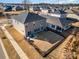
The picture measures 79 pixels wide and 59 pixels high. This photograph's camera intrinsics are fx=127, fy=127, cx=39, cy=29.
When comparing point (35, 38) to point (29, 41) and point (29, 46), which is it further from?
point (29, 46)

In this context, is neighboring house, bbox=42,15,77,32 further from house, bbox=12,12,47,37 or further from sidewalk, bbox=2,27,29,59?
sidewalk, bbox=2,27,29,59


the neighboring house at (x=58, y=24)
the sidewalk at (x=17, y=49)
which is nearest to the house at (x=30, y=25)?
the sidewalk at (x=17, y=49)

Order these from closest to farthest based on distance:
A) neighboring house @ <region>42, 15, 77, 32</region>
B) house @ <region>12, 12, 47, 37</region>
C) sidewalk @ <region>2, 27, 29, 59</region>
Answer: sidewalk @ <region>2, 27, 29, 59</region>, house @ <region>12, 12, 47, 37</region>, neighboring house @ <region>42, 15, 77, 32</region>

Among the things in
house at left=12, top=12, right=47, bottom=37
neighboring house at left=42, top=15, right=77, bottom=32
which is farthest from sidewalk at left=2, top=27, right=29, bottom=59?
neighboring house at left=42, top=15, right=77, bottom=32

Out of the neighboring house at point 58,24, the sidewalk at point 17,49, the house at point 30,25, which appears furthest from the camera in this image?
the neighboring house at point 58,24

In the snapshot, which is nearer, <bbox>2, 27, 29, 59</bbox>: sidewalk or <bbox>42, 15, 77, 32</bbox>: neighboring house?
<bbox>2, 27, 29, 59</bbox>: sidewalk

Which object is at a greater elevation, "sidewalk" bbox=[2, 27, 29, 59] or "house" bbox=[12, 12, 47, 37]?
"house" bbox=[12, 12, 47, 37]

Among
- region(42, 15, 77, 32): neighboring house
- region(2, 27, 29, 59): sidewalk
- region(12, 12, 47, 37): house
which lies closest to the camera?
region(2, 27, 29, 59): sidewalk

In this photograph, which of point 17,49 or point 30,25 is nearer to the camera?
point 17,49

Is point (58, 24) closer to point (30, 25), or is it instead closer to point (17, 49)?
point (30, 25)

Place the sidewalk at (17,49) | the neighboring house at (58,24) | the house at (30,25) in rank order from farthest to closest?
the neighboring house at (58,24) → the house at (30,25) → the sidewalk at (17,49)

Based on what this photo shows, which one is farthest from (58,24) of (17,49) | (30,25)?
(17,49)

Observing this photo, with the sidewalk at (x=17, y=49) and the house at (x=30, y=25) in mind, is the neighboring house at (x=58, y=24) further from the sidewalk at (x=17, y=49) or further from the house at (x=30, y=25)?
the sidewalk at (x=17, y=49)
